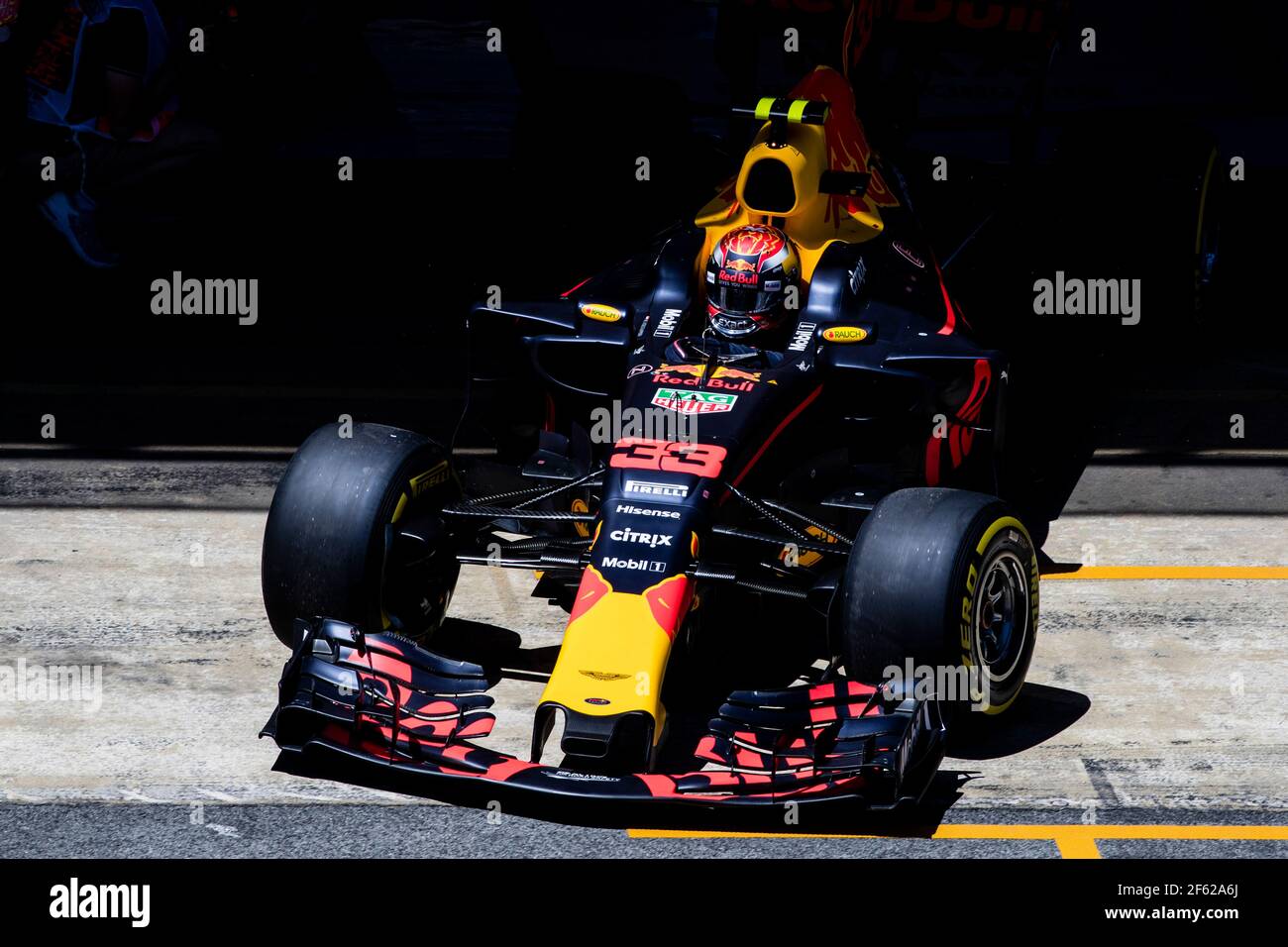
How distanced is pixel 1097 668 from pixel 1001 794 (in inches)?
→ 47.5

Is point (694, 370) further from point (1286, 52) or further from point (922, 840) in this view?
point (1286, 52)

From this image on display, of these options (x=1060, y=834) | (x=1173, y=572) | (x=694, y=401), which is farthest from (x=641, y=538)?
(x=1173, y=572)

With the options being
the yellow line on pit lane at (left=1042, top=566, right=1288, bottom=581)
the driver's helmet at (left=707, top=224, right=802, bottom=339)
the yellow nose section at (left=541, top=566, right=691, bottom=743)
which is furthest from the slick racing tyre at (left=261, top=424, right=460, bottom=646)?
the yellow line on pit lane at (left=1042, top=566, right=1288, bottom=581)

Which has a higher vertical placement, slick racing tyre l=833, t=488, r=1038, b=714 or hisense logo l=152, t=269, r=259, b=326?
hisense logo l=152, t=269, r=259, b=326

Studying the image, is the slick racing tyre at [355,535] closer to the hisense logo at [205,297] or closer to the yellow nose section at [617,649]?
the yellow nose section at [617,649]

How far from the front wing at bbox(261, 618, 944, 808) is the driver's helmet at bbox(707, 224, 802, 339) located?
1.94 metres

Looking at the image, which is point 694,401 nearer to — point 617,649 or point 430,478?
point 430,478

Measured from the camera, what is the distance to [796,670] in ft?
24.5

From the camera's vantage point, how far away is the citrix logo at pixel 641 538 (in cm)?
662

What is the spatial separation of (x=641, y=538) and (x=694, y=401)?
784 mm

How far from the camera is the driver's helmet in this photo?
768 cm

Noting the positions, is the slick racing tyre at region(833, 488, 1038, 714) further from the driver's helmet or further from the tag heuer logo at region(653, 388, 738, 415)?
the driver's helmet

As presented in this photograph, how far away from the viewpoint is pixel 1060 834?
241 inches

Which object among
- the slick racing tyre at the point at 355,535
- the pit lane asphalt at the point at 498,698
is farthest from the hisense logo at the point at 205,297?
the slick racing tyre at the point at 355,535
